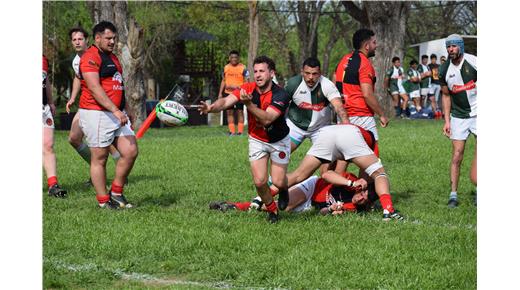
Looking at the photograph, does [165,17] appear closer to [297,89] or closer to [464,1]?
[464,1]

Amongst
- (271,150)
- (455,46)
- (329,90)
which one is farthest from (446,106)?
(271,150)

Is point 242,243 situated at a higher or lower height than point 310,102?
lower

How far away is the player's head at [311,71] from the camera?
32.6 feet

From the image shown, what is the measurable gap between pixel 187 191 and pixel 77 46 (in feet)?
8.23

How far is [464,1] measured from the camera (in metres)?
50.2

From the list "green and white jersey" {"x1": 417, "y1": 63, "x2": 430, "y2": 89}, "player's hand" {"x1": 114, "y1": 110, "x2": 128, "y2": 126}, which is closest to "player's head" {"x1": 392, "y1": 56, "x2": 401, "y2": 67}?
"green and white jersey" {"x1": 417, "y1": 63, "x2": 430, "y2": 89}

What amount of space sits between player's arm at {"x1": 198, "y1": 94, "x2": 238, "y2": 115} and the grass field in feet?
3.99

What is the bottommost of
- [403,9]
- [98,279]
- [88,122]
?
[98,279]

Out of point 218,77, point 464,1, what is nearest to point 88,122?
point 464,1

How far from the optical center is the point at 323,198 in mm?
9812

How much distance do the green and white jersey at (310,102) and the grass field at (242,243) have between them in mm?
1334

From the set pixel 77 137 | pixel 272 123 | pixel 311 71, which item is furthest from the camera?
pixel 77 137

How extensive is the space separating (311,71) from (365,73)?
2.68 ft

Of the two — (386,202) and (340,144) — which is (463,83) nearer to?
(340,144)
